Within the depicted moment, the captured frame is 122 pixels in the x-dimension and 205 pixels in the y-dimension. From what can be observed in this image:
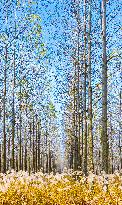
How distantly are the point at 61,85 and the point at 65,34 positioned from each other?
363cm

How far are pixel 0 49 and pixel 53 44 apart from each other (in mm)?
3049

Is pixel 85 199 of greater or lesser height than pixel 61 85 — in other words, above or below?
below

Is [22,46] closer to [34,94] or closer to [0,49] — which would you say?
[0,49]

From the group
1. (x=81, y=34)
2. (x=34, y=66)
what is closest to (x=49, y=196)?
(x=81, y=34)

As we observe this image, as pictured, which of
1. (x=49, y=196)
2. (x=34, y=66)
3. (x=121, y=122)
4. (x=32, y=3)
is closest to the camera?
(x=49, y=196)

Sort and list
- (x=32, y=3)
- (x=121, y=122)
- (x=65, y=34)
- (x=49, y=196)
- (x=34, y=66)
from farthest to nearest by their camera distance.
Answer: (x=121, y=122)
(x=34, y=66)
(x=65, y=34)
(x=32, y=3)
(x=49, y=196)

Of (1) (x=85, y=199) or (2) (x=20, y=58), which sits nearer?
(1) (x=85, y=199)

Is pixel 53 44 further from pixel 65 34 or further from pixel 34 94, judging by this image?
pixel 34 94

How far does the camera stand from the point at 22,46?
2100 centimetres

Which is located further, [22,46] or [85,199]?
[22,46]

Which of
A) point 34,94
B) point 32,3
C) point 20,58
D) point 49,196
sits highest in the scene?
point 32,3

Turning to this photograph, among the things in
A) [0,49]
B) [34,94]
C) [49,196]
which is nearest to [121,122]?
[34,94]

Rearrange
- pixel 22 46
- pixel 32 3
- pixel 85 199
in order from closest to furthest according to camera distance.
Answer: pixel 85 199 < pixel 32 3 < pixel 22 46

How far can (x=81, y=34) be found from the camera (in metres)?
18.1
